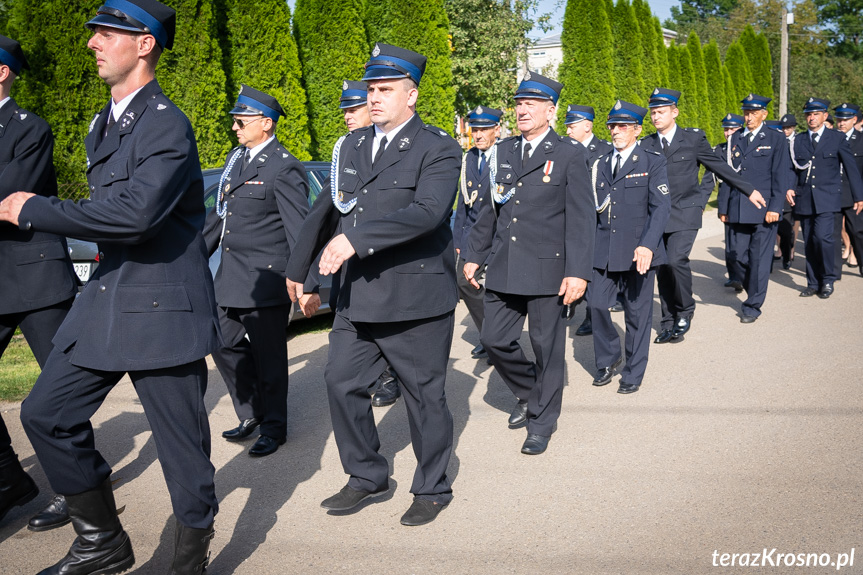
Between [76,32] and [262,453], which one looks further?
[76,32]

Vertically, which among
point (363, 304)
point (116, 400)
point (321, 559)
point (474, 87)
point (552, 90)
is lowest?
point (474, 87)

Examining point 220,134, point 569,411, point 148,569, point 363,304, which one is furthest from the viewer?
point 220,134

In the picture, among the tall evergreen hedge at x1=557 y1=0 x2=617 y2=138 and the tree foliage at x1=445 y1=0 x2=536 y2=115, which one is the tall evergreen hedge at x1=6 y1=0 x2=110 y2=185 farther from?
the tall evergreen hedge at x1=557 y1=0 x2=617 y2=138

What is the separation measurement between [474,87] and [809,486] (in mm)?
17823

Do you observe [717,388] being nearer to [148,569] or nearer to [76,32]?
[148,569]

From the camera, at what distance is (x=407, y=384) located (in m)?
4.03

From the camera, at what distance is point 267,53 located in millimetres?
12617

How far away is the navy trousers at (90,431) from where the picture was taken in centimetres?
308

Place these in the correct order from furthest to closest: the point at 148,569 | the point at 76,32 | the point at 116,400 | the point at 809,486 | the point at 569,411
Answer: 1. the point at 76,32
2. the point at 116,400
3. the point at 569,411
4. the point at 809,486
5. the point at 148,569

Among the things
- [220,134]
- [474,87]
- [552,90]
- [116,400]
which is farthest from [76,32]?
[474,87]

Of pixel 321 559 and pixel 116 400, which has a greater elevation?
pixel 321 559

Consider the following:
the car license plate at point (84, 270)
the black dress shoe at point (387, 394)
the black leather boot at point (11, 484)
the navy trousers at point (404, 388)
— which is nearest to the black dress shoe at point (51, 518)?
the black leather boot at point (11, 484)

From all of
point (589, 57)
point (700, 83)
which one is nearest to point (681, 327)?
point (589, 57)

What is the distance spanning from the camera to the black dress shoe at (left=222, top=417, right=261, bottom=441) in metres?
5.26
